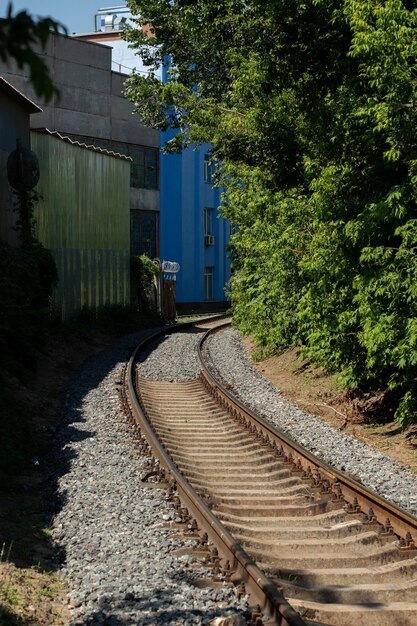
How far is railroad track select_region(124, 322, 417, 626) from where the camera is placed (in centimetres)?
529

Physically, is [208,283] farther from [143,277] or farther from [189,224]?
[143,277]

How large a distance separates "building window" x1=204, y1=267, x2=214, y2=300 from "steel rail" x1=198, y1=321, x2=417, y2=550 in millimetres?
36037

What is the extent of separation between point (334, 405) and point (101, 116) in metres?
26.9

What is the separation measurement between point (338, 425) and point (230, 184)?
38.6 feet

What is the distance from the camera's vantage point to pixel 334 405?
1353 cm

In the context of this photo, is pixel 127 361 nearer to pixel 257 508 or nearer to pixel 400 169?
pixel 400 169

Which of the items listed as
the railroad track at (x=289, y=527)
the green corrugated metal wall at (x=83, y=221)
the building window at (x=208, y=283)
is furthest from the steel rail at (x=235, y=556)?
the building window at (x=208, y=283)

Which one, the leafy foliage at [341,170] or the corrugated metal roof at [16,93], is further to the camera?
the corrugated metal roof at [16,93]

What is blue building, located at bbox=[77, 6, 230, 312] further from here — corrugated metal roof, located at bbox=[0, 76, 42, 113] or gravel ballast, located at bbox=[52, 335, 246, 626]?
gravel ballast, located at bbox=[52, 335, 246, 626]

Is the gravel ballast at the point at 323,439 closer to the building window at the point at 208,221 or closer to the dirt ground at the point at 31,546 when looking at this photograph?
the dirt ground at the point at 31,546

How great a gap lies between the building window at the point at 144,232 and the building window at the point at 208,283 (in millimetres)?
7697

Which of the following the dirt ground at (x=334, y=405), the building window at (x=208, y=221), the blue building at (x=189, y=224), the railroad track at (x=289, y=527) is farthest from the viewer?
the building window at (x=208, y=221)

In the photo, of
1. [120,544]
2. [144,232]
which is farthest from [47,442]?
[144,232]

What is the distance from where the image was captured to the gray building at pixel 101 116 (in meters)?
35.1
